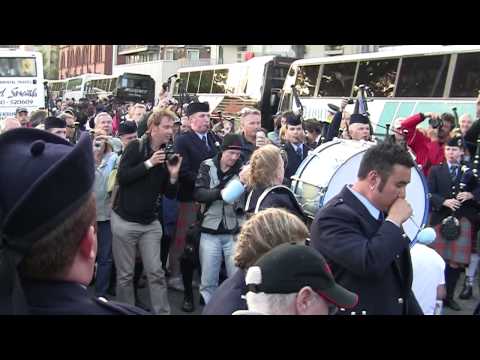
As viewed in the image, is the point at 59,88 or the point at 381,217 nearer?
the point at 381,217

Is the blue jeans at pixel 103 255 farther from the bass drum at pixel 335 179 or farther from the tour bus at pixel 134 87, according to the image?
the tour bus at pixel 134 87

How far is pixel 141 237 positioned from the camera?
5.62 m

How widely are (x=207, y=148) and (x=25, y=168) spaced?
548 centimetres

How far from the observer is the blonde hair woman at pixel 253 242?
8.86 feet

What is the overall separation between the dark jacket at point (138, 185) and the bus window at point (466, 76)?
9137 mm

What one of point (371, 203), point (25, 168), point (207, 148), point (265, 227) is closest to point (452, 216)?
point (207, 148)

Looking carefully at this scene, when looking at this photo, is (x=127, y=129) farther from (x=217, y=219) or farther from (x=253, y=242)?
(x=253, y=242)

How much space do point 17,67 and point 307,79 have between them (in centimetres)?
1140

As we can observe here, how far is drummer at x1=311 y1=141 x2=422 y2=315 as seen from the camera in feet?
9.23

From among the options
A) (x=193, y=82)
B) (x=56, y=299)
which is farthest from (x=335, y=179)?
(x=193, y=82)

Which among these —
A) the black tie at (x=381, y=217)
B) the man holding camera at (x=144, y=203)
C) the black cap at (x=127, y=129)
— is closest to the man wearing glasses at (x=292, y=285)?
the black tie at (x=381, y=217)

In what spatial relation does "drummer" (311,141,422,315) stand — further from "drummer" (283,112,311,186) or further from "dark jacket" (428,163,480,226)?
"dark jacket" (428,163,480,226)

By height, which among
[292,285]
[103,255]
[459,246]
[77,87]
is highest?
[292,285]

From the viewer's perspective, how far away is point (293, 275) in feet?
6.88
